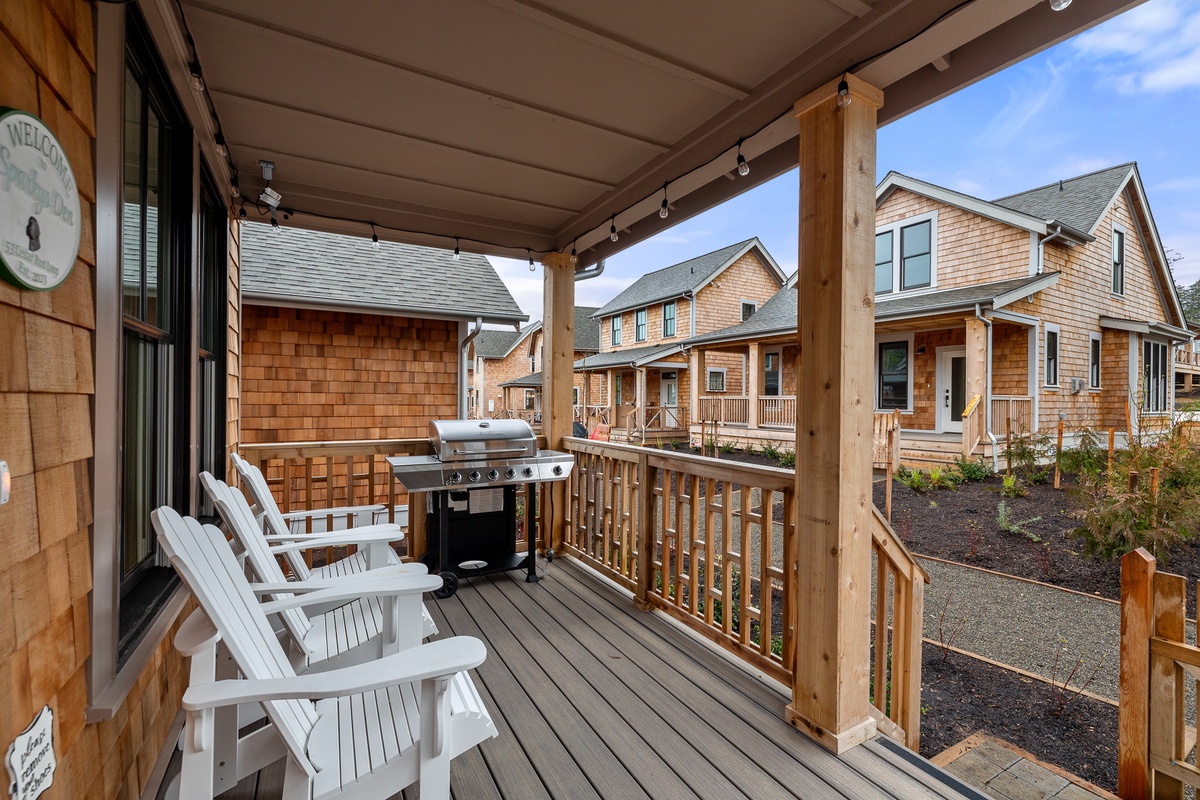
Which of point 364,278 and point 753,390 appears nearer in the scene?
point 364,278

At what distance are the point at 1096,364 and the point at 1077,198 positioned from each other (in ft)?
11.8

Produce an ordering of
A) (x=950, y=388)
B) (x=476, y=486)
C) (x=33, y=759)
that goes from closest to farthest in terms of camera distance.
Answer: (x=33, y=759), (x=476, y=486), (x=950, y=388)

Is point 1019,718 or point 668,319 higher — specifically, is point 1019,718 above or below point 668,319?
below

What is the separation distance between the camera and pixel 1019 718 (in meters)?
2.95

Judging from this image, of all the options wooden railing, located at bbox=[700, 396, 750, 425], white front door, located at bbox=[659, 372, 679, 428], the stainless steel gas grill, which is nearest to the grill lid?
the stainless steel gas grill

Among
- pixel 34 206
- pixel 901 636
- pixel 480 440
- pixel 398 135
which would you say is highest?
pixel 398 135

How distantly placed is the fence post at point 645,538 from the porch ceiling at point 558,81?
1.60 meters

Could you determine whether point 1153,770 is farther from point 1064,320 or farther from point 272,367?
point 1064,320

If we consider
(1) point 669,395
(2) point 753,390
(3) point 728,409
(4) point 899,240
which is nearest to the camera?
(4) point 899,240

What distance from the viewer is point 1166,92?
1512 cm

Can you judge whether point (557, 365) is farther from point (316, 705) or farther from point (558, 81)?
point (316, 705)

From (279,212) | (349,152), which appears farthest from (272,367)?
(349,152)

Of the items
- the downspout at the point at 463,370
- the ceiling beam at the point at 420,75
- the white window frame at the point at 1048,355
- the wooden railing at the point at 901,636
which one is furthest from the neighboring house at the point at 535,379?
the wooden railing at the point at 901,636

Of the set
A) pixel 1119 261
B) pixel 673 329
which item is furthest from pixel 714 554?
pixel 673 329
